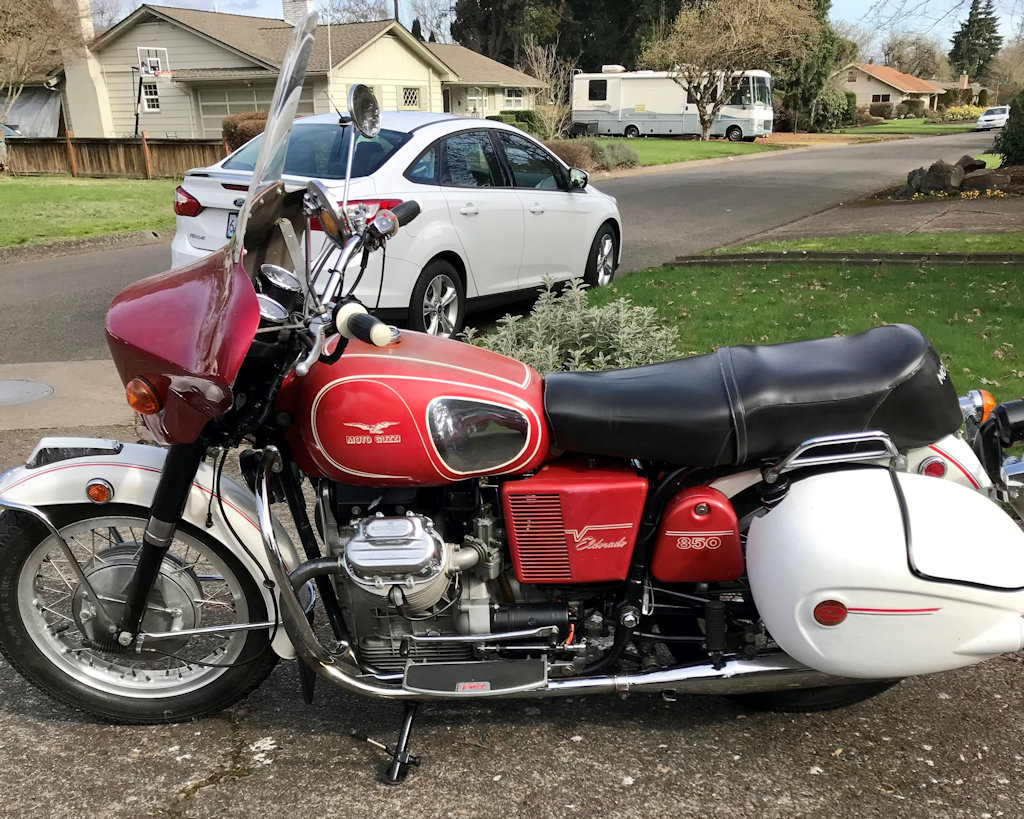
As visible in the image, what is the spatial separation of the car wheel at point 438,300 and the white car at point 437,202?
1 cm

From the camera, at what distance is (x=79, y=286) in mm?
9750

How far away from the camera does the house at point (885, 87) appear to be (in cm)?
8381

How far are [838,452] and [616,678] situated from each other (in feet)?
2.89

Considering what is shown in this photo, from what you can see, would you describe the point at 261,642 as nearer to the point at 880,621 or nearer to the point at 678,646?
the point at 678,646

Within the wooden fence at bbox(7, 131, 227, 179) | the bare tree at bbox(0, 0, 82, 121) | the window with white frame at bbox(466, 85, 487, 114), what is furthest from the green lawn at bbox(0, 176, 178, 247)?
the window with white frame at bbox(466, 85, 487, 114)

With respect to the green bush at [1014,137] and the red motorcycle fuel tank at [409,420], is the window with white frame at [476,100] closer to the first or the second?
the green bush at [1014,137]

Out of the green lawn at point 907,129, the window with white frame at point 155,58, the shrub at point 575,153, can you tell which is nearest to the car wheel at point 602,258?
the shrub at point 575,153

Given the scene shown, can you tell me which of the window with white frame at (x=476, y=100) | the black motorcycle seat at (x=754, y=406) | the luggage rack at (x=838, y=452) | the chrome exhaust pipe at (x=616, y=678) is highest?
the window with white frame at (x=476, y=100)

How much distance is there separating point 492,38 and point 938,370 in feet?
213

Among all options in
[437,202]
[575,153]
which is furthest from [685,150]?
[437,202]

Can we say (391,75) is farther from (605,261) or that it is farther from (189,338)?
(189,338)

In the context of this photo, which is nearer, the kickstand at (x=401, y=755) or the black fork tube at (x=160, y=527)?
the black fork tube at (x=160, y=527)

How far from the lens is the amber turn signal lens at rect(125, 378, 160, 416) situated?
85.0 inches

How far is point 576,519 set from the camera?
242cm
